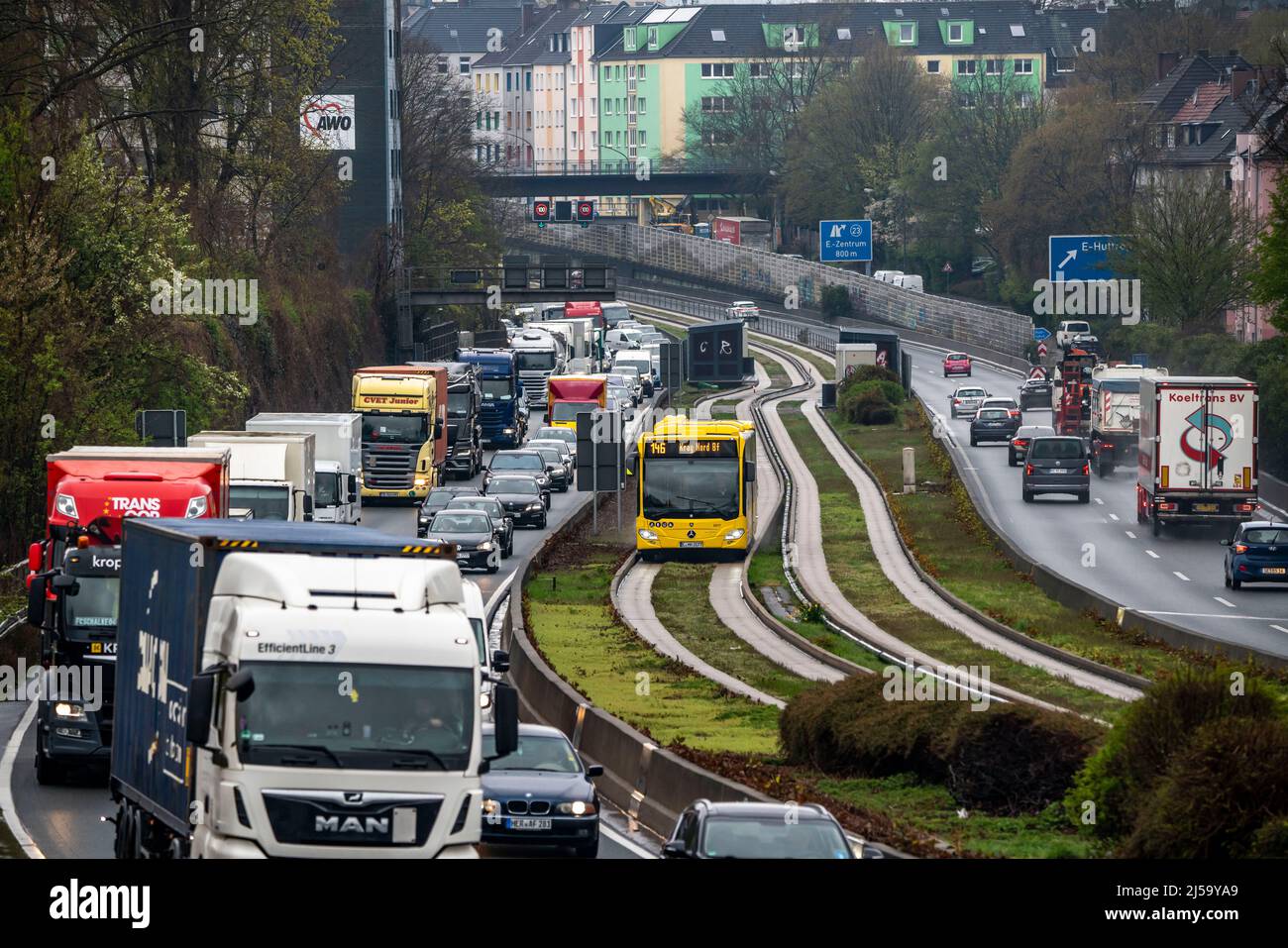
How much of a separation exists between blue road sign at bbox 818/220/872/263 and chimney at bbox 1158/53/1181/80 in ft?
105

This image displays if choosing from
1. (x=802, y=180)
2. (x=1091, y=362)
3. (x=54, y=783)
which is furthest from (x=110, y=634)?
(x=802, y=180)

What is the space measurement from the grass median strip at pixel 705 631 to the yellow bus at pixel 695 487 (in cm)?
71

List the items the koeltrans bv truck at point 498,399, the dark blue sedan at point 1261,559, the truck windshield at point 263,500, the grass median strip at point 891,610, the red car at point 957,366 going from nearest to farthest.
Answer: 1. the grass median strip at point 891,610
2. the truck windshield at point 263,500
3. the dark blue sedan at point 1261,559
4. the koeltrans bv truck at point 498,399
5. the red car at point 957,366

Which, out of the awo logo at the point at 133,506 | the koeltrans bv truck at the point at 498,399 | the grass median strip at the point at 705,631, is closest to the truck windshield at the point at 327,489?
the grass median strip at the point at 705,631

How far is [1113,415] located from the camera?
72.3 m

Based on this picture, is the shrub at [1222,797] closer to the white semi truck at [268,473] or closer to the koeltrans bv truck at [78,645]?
the koeltrans bv truck at [78,645]

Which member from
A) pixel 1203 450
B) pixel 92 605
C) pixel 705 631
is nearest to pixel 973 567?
pixel 1203 450

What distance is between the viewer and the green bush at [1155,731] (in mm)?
18672

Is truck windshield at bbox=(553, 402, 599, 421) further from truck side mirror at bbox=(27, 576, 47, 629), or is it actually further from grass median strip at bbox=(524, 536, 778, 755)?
truck side mirror at bbox=(27, 576, 47, 629)

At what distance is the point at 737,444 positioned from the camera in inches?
2057

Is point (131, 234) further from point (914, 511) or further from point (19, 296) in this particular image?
point (914, 511)

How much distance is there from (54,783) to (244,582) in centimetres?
1023

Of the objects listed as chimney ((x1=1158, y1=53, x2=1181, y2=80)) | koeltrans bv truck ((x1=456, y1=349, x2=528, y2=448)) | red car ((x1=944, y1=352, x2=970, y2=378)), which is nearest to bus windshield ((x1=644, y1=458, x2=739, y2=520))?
koeltrans bv truck ((x1=456, y1=349, x2=528, y2=448))

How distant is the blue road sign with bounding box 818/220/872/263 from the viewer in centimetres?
11481
